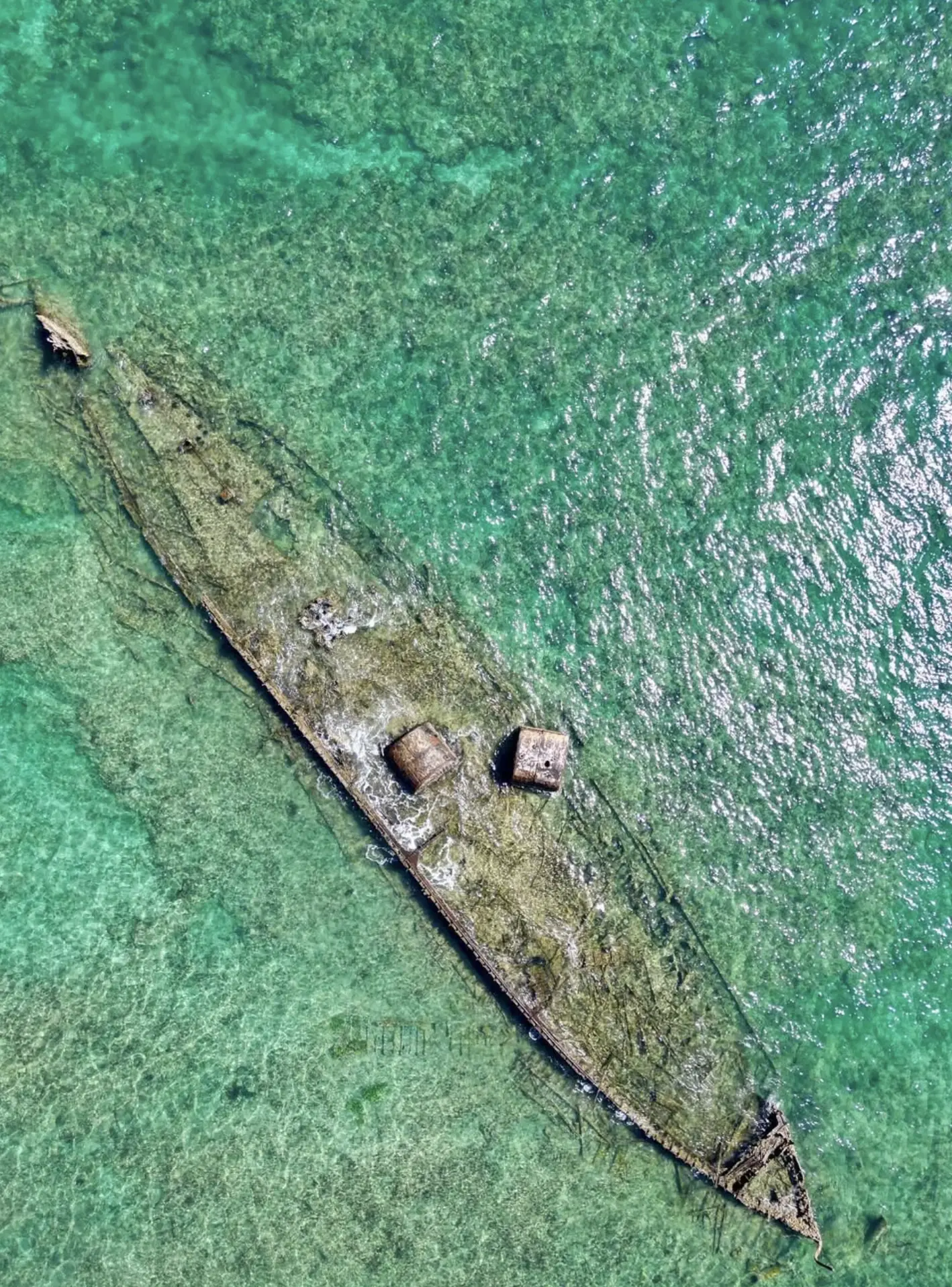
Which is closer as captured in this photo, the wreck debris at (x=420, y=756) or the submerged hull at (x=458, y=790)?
the wreck debris at (x=420, y=756)

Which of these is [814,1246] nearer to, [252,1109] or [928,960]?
[928,960]

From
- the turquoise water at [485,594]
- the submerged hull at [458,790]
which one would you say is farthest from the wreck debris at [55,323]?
the submerged hull at [458,790]

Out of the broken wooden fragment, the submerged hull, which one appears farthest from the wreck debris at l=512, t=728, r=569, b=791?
the broken wooden fragment

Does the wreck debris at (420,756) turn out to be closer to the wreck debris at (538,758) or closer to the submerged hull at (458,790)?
the submerged hull at (458,790)

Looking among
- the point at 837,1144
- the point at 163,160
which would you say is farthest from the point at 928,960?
the point at 163,160

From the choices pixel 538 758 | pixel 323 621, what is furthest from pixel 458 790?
pixel 323 621

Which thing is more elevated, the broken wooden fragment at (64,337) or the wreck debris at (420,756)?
the broken wooden fragment at (64,337)
